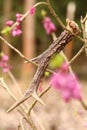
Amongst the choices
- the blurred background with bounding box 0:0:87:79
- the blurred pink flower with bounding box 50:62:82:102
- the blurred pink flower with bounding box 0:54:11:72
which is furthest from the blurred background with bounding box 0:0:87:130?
the blurred pink flower with bounding box 50:62:82:102

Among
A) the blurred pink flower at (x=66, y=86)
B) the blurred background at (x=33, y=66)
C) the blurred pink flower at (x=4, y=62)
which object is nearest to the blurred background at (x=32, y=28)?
the blurred background at (x=33, y=66)

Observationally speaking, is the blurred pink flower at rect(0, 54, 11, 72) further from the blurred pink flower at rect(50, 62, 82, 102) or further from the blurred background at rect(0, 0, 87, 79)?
the blurred background at rect(0, 0, 87, 79)

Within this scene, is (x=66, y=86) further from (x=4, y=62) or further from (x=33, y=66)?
(x=33, y=66)

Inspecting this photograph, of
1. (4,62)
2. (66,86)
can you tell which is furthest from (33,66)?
(66,86)

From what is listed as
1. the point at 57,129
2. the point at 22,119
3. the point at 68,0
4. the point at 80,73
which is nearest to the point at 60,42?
the point at 22,119

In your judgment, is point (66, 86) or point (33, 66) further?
point (33, 66)

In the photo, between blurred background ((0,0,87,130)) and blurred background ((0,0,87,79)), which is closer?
blurred background ((0,0,87,130))

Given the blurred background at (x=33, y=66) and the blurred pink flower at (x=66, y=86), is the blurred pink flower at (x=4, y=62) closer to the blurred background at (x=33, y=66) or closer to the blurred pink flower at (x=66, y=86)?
the blurred background at (x=33, y=66)

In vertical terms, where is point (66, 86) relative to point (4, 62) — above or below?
below

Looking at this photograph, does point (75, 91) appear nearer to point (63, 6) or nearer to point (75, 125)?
point (75, 125)
